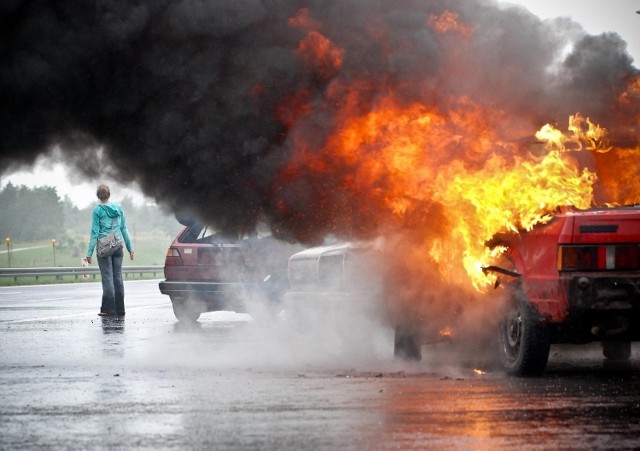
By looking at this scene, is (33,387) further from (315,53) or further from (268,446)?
(315,53)

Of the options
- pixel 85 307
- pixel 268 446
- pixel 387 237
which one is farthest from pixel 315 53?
pixel 85 307

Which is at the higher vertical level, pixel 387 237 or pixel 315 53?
pixel 315 53

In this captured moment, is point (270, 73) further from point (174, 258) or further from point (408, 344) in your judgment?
point (174, 258)

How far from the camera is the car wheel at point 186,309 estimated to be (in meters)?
17.7

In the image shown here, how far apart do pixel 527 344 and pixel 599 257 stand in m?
0.97

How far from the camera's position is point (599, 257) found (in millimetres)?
9992

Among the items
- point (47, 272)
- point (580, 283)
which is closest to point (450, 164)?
point (580, 283)

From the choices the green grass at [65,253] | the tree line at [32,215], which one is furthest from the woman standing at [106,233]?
the tree line at [32,215]

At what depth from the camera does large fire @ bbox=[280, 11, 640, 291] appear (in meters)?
11.1

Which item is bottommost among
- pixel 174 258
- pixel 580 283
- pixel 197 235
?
pixel 580 283

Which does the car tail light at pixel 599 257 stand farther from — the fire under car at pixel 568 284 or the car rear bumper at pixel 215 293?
the car rear bumper at pixel 215 293

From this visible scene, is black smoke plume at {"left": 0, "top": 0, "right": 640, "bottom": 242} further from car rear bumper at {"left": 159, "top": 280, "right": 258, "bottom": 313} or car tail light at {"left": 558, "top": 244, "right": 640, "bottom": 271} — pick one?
car rear bumper at {"left": 159, "top": 280, "right": 258, "bottom": 313}

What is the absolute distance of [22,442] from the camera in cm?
707

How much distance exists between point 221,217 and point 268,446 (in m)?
6.33
